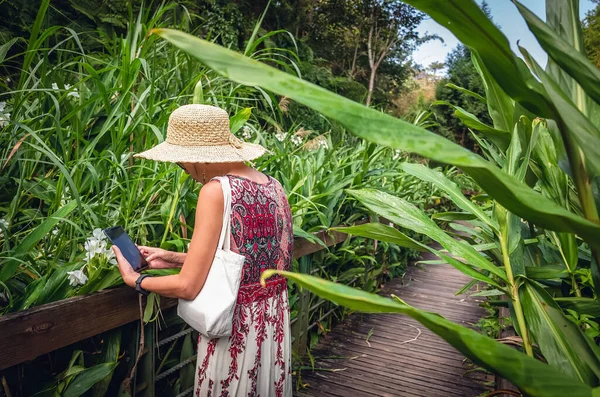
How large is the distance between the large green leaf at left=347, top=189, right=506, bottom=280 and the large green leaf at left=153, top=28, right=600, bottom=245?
41cm

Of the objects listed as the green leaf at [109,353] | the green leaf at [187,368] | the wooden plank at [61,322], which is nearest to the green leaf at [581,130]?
the wooden plank at [61,322]

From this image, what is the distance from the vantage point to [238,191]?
1.42 m

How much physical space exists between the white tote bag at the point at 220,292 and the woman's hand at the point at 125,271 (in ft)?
0.53

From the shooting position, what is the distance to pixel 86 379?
1308 mm

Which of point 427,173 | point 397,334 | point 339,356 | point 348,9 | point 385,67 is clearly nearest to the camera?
point 427,173

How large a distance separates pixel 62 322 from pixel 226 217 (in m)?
0.53

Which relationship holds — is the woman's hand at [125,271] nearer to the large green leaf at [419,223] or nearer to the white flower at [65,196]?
the white flower at [65,196]

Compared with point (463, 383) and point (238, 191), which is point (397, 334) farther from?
point (238, 191)

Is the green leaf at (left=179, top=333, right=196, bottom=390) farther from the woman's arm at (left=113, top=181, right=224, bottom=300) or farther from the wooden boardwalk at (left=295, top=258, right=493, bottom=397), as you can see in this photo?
the wooden boardwalk at (left=295, top=258, right=493, bottom=397)

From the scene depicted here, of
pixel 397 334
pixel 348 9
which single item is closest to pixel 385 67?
pixel 348 9

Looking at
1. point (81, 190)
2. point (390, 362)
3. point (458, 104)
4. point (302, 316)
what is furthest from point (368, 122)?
point (458, 104)

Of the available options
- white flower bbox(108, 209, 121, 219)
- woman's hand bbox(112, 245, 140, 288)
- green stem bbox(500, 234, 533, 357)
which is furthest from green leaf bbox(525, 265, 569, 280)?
white flower bbox(108, 209, 121, 219)

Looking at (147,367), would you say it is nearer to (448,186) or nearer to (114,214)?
(114,214)

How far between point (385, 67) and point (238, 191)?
21.6 metres
